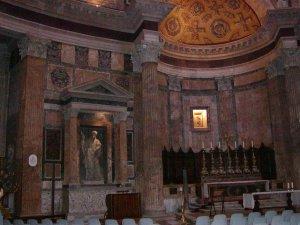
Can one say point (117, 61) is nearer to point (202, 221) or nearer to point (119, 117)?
point (119, 117)

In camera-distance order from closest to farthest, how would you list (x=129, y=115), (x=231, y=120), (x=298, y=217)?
(x=298, y=217) < (x=129, y=115) < (x=231, y=120)

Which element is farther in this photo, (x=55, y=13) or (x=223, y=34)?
(x=223, y=34)

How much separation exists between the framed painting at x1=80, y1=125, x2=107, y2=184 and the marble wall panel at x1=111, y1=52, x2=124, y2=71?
9.35 ft

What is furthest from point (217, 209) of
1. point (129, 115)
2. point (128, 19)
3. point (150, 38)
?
point (128, 19)

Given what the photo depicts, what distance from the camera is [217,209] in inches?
609

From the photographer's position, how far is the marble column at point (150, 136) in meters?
14.8

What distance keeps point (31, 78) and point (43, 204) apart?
4858mm

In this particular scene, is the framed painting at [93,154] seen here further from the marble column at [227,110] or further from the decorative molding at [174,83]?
the marble column at [227,110]

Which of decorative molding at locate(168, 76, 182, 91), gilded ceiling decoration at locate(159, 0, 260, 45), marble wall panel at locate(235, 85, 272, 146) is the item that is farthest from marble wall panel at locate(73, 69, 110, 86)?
marble wall panel at locate(235, 85, 272, 146)

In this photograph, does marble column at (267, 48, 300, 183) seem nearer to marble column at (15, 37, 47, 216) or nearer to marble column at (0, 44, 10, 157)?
marble column at (15, 37, 47, 216)

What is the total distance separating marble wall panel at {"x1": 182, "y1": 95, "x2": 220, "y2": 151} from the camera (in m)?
20.3

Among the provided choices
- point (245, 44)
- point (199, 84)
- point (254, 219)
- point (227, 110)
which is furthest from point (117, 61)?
point (254, 219)

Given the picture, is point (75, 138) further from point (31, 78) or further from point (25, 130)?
point (31, 78)

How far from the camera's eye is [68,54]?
1588 cm
